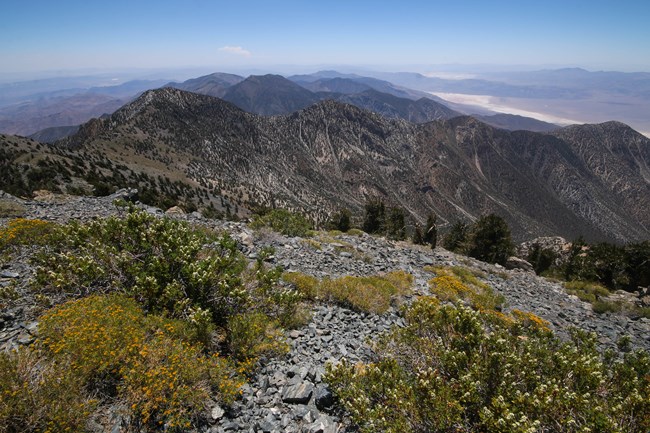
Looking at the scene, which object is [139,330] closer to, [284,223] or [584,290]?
[284,223]

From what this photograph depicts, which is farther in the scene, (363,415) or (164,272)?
(164,272)

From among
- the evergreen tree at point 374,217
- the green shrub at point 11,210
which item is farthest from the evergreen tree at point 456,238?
the green shrub at point 11,210

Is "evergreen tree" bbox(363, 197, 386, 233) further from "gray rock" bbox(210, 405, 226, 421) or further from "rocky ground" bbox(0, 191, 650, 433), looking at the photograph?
"gray rock" bbox(210, 405, 226, 421)

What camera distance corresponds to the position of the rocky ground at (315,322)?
20.4 feet

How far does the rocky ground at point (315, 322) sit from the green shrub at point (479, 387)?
0.87 metres

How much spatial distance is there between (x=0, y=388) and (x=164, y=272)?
3.84 m

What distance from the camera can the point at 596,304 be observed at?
19516mm

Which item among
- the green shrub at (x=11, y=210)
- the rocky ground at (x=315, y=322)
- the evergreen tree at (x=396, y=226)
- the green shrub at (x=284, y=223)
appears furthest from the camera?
the evergreen tree at (x=396, y=226)

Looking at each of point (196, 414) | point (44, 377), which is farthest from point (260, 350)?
point (44, 377)

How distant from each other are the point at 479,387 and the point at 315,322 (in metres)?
4.78

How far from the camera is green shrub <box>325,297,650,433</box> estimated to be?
5.30 m

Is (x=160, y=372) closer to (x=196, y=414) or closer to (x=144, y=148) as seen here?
(x=196, y=414)

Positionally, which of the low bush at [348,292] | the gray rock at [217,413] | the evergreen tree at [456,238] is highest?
the gray rock at [217,413]

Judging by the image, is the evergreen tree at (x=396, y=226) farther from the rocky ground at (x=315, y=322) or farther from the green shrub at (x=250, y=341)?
the green shrub at (x=250, y=341)
